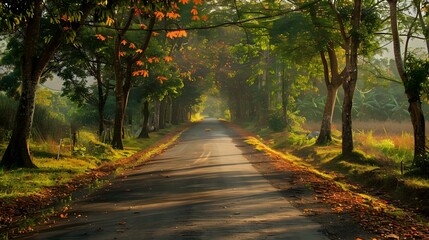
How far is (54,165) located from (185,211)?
8.57 meters

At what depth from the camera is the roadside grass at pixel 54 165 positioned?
36.1 ft

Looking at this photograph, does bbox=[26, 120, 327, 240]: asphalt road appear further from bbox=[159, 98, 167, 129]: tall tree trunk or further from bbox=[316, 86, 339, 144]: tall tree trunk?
bbox=[159, 98, 167, 129]: tall tree trunk

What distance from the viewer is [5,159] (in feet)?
45.0

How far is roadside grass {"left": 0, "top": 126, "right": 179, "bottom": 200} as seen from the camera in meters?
11.0

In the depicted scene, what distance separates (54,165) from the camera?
15164 mm

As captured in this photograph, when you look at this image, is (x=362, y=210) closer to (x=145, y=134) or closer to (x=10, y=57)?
(x=10, y=57)

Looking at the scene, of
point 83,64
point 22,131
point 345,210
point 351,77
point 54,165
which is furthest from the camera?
point 83,64

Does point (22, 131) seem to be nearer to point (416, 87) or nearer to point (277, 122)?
point (416, 87)

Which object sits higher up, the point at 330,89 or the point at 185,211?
the point at 330,89

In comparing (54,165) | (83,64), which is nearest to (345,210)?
(54,165)

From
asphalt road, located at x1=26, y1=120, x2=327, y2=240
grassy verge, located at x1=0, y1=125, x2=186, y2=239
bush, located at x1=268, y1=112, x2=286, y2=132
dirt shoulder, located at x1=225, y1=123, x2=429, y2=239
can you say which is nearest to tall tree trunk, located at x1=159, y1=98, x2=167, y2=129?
bush, located at x1=268, y1=112, x2=286, y2=132

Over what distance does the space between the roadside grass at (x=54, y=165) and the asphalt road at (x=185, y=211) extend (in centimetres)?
182

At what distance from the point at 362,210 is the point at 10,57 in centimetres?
2077

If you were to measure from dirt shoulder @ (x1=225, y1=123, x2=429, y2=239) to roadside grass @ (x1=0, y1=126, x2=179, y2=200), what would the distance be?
21.3 ft
